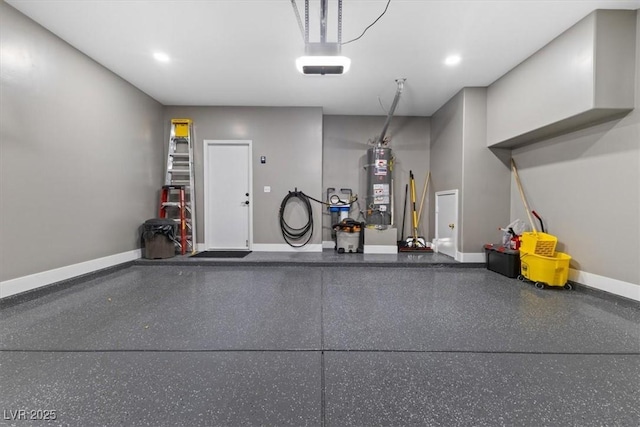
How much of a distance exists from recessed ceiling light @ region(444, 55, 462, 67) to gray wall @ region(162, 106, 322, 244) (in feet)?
6.96

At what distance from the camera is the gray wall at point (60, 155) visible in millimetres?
2152

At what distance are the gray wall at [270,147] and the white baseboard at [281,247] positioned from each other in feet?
0.19

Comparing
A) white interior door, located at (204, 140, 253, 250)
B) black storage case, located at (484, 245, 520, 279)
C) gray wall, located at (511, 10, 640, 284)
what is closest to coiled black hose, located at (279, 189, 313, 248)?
white interior door, located at (204, 140, 253, 250)

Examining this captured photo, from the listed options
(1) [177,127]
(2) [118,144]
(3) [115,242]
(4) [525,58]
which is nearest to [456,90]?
(4) [525,58]

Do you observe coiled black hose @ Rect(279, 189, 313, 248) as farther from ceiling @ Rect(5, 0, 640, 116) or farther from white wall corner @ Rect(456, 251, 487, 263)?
white wall corner @ Rect(456, 251, 487, 263)

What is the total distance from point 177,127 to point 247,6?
2.89 metres

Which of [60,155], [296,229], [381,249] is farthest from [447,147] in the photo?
[60,155]

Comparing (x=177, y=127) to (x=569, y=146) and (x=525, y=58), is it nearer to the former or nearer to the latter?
(x=525, y=58)

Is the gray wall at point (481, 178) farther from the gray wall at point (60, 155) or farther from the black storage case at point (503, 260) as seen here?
the gray wall at point (60, 155)

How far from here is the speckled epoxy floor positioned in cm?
104

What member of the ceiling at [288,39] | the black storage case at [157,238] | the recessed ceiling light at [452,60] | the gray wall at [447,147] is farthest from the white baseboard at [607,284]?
the black storage case at [157,238]

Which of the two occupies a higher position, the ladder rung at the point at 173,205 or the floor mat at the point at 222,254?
the ladder rung at the point at 173,205

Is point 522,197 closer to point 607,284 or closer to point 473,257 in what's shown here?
point 473,257

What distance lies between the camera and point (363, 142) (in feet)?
15.9
